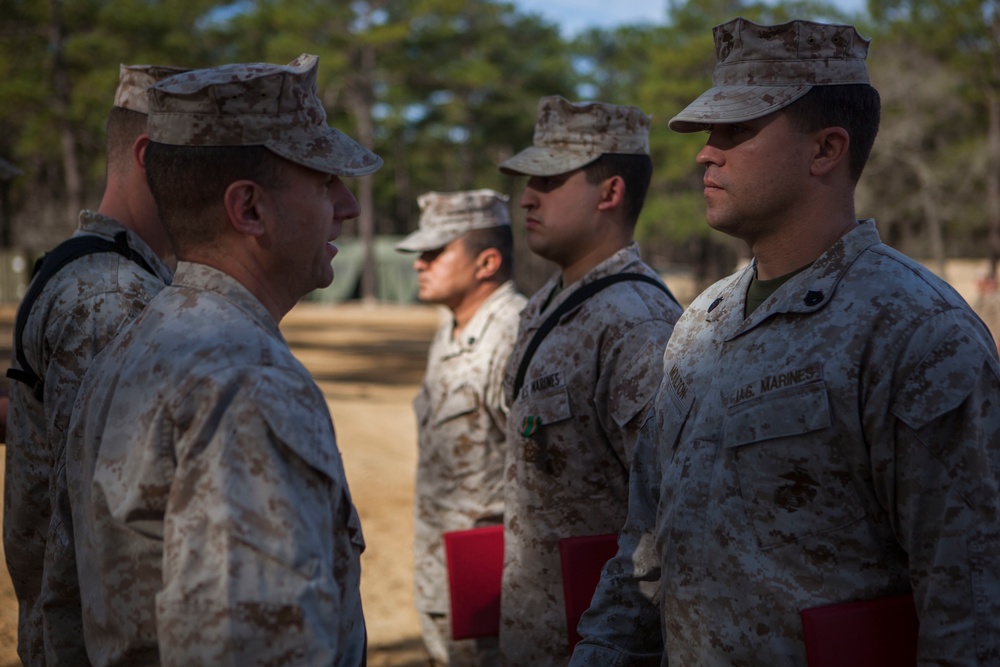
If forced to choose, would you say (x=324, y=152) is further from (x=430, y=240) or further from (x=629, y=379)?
(x=430, y=240)

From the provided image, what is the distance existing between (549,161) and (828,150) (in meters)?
1.61

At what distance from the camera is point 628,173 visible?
3.85 m

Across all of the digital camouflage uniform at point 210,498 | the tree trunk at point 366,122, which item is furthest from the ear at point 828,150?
the tree trunk at point 366,122

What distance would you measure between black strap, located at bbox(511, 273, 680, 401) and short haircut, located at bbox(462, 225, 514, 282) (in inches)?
61.7

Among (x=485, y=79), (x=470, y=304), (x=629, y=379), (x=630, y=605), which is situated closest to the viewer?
(x=630, y=605)

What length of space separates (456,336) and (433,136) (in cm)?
3974

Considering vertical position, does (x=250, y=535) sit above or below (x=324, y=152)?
below

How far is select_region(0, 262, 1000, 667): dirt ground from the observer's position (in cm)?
639

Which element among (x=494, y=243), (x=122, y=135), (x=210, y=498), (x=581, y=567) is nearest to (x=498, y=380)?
(x=494, y=243)

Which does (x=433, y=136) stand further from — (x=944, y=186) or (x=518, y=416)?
(x=518, y=416)

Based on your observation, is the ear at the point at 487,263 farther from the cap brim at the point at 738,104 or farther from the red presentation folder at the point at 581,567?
the cap brim at the point at 738,104

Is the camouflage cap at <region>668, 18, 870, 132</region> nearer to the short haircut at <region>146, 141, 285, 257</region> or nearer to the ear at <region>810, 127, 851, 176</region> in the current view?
the ear at <region>810, 127, 851, 176</region>

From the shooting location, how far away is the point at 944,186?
37.8 m

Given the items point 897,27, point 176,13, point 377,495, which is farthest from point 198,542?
point 897,27
